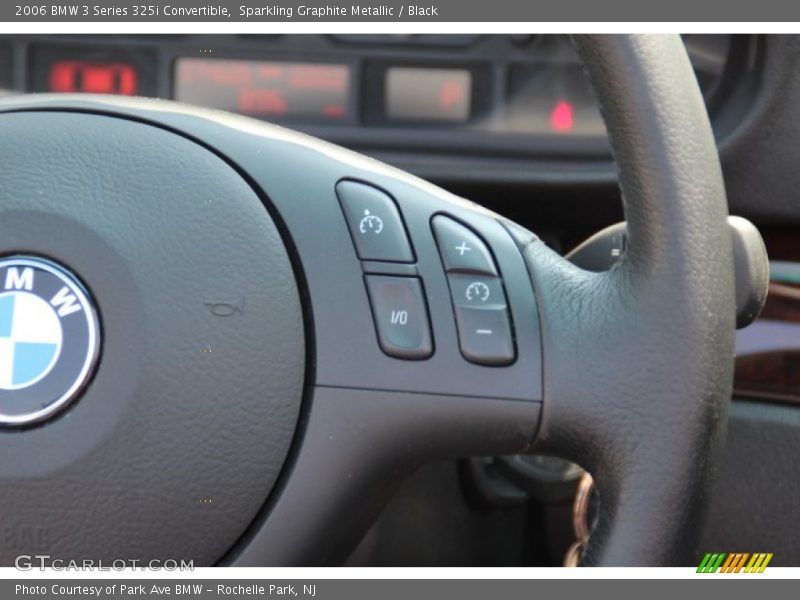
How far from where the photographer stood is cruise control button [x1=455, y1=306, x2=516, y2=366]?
728 mm

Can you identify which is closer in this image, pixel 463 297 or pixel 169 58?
pixel 463 297

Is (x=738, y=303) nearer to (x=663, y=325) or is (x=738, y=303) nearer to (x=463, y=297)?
(x=663, y=325)

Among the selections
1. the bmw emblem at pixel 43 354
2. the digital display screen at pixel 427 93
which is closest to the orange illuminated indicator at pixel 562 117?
the digital display screen at pixel 427 93

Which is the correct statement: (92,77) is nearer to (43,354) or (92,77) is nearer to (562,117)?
(562,117)

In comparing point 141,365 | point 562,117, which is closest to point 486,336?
point 141,365

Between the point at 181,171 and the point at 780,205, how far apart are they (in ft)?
2.35

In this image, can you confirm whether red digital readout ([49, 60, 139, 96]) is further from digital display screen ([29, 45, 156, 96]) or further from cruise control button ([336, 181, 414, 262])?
cruise control button ([336, 181, 414, 262])

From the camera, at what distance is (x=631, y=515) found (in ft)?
2.30
